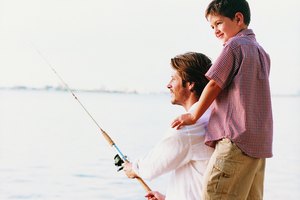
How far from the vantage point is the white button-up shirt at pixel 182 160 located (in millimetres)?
2213

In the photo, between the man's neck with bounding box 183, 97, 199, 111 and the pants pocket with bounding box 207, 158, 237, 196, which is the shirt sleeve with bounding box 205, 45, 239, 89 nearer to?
the man's neck with bounding box 183, 97, 199, 111

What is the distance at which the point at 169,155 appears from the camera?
87.4 inches

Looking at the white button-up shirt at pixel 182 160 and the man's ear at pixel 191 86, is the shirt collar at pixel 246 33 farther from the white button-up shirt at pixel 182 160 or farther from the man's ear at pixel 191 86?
the white button-up shirt at pixel 182 160

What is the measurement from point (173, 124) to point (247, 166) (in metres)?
0.28

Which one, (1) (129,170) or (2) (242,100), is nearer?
(2) (242,100)

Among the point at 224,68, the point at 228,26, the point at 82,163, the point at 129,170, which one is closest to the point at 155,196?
the point at 129,170

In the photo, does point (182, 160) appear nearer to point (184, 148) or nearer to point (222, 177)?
point (184, 148)

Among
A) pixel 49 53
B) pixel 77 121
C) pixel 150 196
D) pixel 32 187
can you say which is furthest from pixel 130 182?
pixel 49 53

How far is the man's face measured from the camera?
2.33 meters

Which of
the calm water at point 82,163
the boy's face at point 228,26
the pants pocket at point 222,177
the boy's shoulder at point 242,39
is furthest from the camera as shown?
the calm water at point 82,163

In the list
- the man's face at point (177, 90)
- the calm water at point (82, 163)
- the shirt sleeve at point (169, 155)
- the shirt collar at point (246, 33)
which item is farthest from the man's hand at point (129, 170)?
the calm water at point (82, 163)

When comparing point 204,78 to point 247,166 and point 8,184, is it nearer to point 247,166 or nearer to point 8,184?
point 247,166

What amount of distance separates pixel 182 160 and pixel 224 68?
0.34m

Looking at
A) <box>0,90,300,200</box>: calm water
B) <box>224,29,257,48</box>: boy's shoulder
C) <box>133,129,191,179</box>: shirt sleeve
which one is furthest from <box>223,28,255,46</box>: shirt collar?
<box>0,90,300,200</box>: calm water
